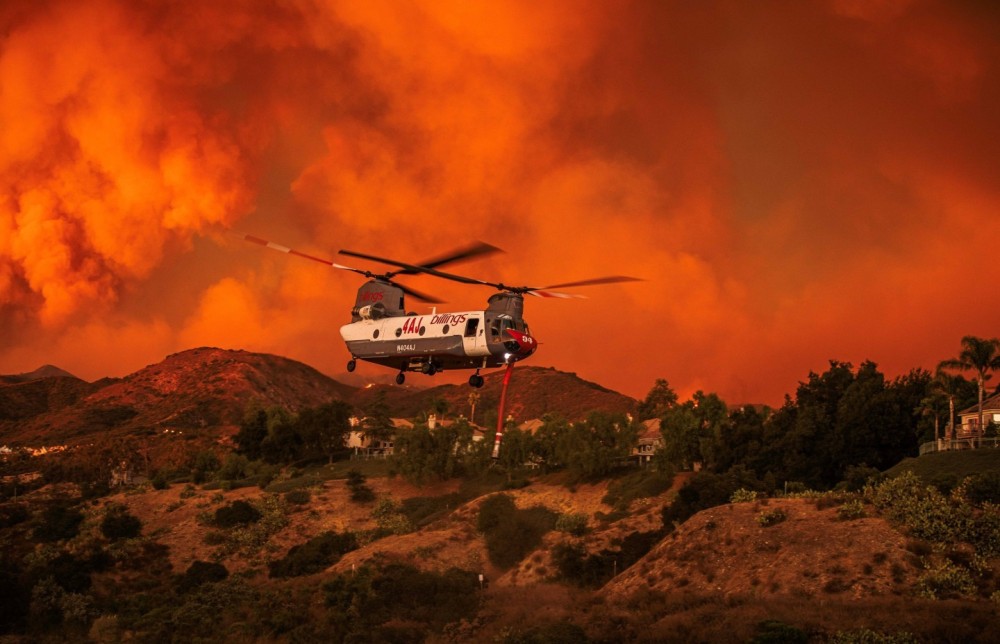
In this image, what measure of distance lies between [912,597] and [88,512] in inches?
3064

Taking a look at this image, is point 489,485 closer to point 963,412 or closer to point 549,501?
point 549,501

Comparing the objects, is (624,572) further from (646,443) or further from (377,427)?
(377,427)

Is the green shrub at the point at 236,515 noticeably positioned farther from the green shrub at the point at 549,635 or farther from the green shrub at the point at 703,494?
the green shrub at the point at 549,635

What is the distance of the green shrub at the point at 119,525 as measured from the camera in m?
87.2

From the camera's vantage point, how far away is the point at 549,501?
293 feet

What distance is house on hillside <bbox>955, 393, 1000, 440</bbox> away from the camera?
84637 millimetres

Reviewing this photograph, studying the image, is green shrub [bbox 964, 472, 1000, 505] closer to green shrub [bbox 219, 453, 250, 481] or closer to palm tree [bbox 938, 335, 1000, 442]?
palm tree [bbox 938, 335, 1000, 442]

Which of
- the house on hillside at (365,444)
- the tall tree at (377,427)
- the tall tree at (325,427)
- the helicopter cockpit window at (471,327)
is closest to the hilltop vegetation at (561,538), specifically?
the tall tree at (325,427)

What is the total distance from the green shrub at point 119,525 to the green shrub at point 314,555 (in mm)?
16006

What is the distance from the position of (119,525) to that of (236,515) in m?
10.7

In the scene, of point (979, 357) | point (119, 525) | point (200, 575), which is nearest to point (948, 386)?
point (979, 357)

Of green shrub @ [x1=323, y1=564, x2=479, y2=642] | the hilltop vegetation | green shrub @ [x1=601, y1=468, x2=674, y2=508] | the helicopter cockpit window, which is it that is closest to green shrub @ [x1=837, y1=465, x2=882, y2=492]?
the hilltop vegetation

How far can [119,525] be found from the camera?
3482 inches

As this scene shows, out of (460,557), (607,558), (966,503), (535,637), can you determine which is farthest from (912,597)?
(460,557)
